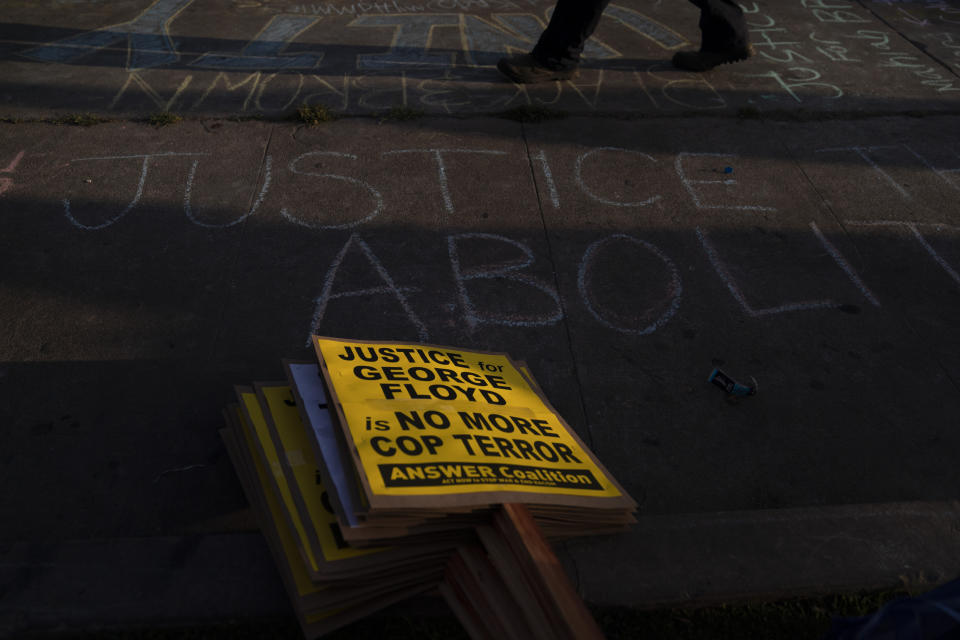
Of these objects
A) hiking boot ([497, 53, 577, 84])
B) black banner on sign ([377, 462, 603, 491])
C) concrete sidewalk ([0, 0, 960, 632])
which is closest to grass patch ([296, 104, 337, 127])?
concrete sidewalk ([0, 0, 960, 632])

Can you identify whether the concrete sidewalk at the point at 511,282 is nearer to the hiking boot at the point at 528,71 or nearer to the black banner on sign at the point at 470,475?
the hiking boot at the point at 528,71

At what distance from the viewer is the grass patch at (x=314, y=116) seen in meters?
4.93

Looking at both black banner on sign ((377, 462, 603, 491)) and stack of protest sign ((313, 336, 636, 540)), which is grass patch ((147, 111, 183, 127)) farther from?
black banner on sign ((377, 462, 603, 491))

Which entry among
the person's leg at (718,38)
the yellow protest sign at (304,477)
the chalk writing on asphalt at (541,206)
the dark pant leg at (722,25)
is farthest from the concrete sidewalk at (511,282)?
the yellow protest sign at (304,477)

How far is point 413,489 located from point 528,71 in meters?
4.26

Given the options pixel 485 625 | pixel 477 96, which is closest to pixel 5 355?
pixel 485 625

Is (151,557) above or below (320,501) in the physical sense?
below

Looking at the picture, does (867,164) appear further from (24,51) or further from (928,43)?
(24,51)

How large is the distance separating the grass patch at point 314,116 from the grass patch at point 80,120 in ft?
4.39

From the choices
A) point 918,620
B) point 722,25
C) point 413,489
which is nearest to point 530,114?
point 722,25

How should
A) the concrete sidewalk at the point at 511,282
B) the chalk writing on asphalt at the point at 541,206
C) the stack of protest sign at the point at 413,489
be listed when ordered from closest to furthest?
the stack of protest sign at the point at 413,489 < the concrete sidewalk at the point at 511,282 < the chalk writing on asphalt at the point at 541,206

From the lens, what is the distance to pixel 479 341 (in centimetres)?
332

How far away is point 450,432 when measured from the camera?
90.1 inches

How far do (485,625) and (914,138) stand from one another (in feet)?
15.4
